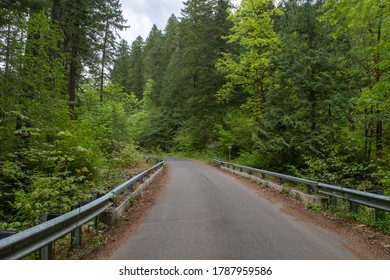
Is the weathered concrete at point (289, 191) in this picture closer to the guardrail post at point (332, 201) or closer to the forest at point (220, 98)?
the guardrail post at point (332, 201)

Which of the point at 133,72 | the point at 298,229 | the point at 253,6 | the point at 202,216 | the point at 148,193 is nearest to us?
the point at 298,229

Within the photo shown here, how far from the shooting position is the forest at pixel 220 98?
24.9ft

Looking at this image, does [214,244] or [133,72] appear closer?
[214,244]

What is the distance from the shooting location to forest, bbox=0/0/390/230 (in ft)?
24.9

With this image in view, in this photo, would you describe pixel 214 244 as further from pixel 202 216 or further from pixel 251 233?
pixel 202 216

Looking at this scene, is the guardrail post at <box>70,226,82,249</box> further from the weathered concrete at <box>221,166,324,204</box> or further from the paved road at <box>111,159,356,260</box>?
the weathered concrete at <box>221,166,324,204</box>

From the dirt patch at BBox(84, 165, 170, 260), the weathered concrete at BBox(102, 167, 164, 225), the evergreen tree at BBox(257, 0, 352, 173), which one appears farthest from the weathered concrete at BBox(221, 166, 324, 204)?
the weathered concrete at BBox(102, 167, 164, 225)

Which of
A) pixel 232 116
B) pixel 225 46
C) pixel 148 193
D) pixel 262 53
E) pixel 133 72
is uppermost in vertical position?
pixel 133 72

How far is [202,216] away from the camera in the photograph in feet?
21.8

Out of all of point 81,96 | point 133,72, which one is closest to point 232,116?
point 81,96

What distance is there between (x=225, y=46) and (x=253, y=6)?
6803mm

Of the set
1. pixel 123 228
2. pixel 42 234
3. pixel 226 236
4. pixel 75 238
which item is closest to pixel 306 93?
pixel 226 236

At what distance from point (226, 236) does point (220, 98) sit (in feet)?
73.9

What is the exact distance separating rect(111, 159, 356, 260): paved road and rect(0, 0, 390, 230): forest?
1772 millimetres
